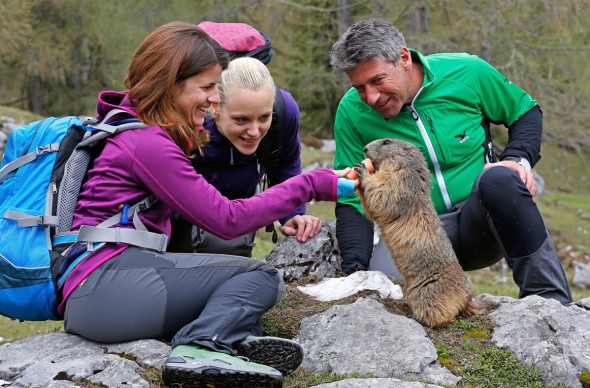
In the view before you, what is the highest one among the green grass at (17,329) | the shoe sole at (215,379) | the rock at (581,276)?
the shoe sole at (215,379)

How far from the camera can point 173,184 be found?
4031 millimetres

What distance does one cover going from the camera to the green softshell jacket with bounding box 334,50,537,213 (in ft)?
19.5

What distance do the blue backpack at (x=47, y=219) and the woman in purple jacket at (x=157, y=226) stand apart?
0.20ft

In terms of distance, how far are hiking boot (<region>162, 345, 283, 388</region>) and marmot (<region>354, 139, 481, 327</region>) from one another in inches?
53.9

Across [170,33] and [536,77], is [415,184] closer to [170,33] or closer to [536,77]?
[170,33]

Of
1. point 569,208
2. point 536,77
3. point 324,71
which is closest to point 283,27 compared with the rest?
point 324,71

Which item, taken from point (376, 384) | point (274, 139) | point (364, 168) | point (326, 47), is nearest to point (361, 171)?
point (364, 168)

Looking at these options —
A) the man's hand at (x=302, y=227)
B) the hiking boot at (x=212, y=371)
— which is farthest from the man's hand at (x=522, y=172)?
the hiking boot at (x=212, y=371)

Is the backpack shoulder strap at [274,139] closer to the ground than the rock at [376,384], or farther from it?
farther from it

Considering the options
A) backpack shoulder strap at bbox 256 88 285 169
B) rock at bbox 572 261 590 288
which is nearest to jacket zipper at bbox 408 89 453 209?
backpack shoulder strap at bbox 256 88 285 169

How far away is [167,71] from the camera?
13.5 ft

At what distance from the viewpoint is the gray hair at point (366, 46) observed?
18.1 feet

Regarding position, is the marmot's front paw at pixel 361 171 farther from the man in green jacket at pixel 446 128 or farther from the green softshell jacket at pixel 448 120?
the green softshell jacket at pixel 448 120

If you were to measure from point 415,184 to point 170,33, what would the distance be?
73.6 inches
